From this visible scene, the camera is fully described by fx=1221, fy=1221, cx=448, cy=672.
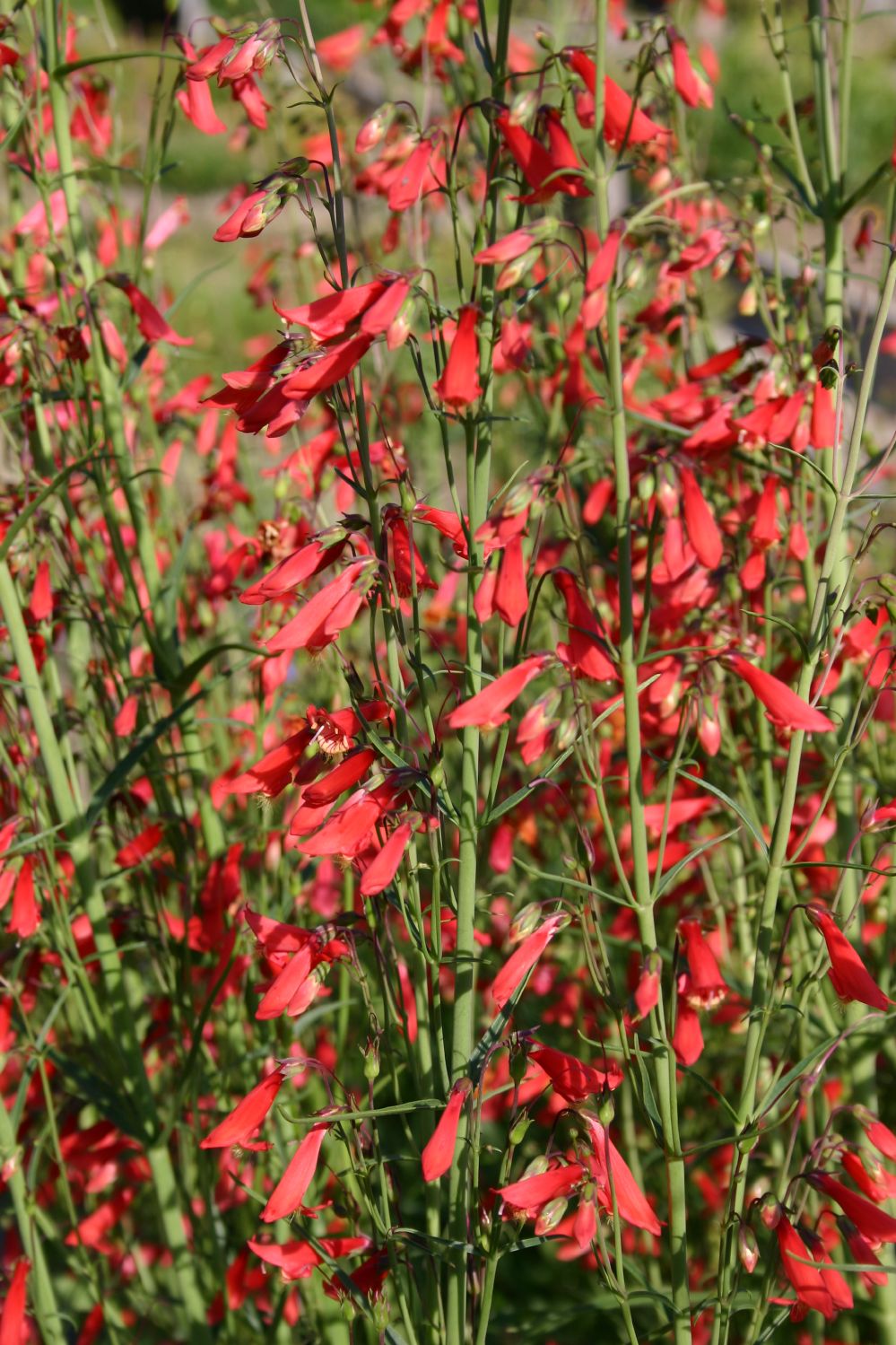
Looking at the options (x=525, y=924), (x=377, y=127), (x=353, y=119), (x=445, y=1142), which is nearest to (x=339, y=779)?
(x=525, y=924)

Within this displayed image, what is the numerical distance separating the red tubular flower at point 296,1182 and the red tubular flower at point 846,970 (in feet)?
2.27

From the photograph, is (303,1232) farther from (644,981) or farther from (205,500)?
(205,500)

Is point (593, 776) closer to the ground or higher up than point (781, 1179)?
higher up

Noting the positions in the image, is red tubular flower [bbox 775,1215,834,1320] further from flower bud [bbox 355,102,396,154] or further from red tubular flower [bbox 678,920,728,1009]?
flower bud [bbox 355,102,396,154]

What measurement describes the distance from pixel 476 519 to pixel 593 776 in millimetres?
367

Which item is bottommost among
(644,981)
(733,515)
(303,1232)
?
(303,1232)

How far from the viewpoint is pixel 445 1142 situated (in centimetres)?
150

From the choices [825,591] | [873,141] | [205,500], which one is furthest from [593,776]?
[873,141]

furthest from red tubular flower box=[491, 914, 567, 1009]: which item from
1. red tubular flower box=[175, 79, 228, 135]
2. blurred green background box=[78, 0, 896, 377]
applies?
blurred green background box=[78, 0, 896, 377]

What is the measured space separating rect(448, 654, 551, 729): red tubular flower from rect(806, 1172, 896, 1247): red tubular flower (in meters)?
0.74

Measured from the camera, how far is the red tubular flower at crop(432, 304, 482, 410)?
146cm

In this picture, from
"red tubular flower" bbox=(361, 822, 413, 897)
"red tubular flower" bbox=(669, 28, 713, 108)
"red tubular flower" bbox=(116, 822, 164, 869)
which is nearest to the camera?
"red tubular flower" bbox=(361, 822, 413, 897)

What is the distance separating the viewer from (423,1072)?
1.76 metres

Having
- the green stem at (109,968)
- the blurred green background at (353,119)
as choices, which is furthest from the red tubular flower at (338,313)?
the blurred green background at (353,119)
